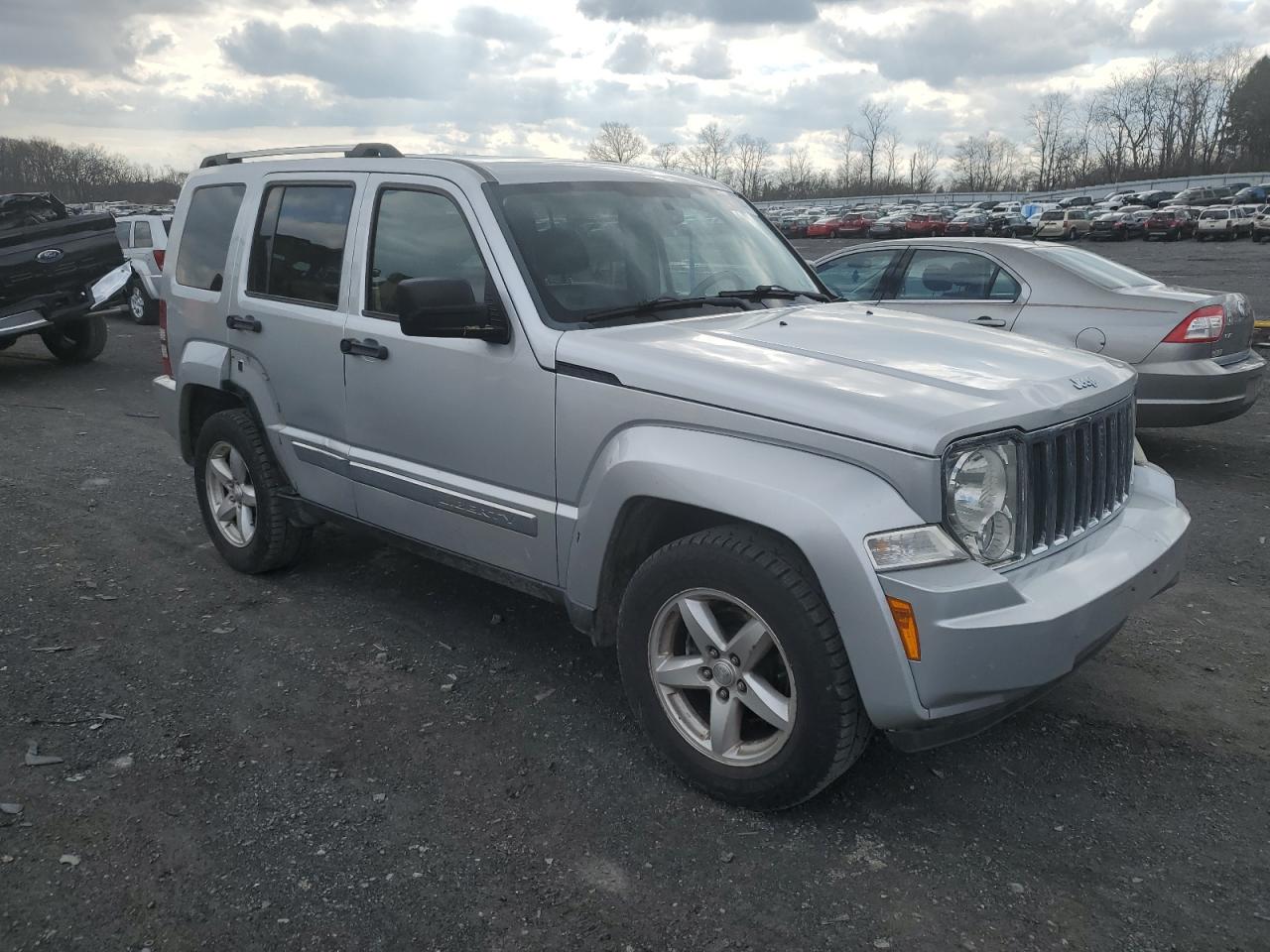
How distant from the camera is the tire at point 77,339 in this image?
12703 millimetres

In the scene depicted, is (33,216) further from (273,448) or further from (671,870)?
(671,870)

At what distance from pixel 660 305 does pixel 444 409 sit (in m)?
0.91

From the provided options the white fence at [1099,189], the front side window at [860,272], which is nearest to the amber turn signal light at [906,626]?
the front side window at [860,272]

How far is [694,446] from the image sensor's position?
10.2 feet

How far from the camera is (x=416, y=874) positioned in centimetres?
294

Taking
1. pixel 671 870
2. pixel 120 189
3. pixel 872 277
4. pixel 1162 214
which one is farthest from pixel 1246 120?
pixel 671 870

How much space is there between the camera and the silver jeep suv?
2768 mm

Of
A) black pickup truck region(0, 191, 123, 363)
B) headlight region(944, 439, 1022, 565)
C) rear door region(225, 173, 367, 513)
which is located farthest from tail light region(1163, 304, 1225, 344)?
black pickup truck region(0, 191, 123, 363)

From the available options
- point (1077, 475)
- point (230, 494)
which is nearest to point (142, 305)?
point (230, 494)

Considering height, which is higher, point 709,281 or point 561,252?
point 561,252

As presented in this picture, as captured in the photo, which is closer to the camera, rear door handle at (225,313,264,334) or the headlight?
the headlight

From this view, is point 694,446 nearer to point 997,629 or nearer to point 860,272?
point 997,629

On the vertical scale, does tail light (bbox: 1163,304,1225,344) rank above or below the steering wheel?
below

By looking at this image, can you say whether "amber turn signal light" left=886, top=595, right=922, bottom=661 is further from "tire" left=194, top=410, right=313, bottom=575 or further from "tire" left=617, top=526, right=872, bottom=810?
"tire" left=194, top=410, right=313, bottom=575
